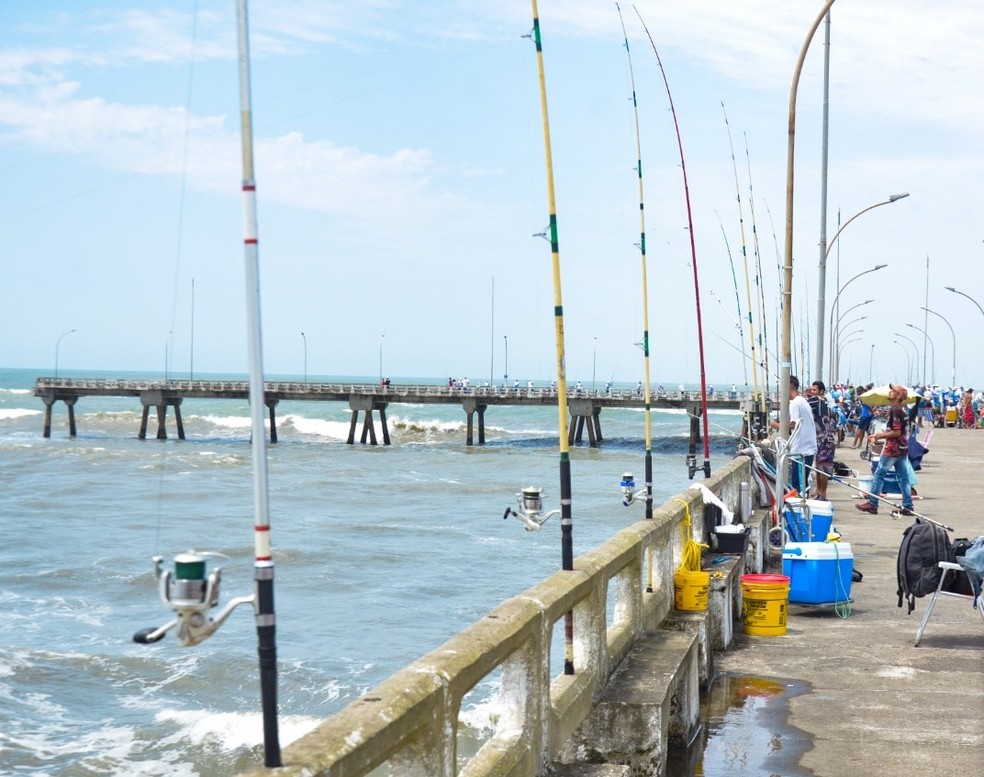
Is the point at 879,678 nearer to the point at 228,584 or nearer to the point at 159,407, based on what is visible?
the point at 228,584

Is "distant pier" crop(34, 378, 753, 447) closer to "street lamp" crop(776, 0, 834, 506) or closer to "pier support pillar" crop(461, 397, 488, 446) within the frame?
"pier support pillar" crop(461, 397, 488, 446)

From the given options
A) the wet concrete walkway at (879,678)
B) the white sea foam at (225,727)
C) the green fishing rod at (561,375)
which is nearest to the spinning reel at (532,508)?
the green fishing rod at (561,375)

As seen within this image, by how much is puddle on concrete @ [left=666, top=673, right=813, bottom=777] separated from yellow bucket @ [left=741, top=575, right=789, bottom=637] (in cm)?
136

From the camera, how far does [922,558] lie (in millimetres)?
8734

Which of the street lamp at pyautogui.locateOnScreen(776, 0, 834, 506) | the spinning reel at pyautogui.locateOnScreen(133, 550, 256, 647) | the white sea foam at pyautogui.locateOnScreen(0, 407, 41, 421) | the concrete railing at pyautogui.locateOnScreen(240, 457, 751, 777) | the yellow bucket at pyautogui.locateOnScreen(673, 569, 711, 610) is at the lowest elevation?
the white sea foam at pyautogui.locateOnScreen(0, 407, 41, 421)

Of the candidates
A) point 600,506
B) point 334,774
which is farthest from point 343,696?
point 600,506

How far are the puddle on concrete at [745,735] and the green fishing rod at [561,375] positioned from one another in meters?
1.20

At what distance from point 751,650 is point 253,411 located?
6570 millimetres

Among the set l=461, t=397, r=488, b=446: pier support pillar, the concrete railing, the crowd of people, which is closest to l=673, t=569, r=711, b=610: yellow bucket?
the concrete railing

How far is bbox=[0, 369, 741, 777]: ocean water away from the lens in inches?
443

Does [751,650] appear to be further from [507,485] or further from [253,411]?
[507,485]

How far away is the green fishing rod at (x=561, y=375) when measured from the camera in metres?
6.05

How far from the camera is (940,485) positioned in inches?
830

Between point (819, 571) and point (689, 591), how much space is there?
242 centimetres
